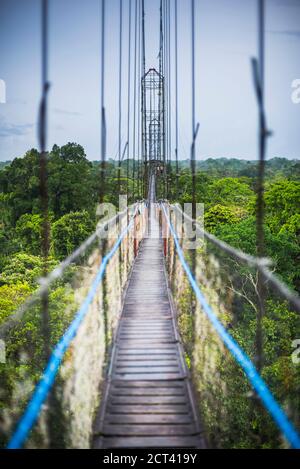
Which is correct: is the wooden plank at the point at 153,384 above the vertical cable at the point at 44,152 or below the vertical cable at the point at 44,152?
below

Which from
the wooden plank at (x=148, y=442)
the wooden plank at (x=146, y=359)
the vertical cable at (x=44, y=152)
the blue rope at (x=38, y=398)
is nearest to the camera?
the blue rope at (x=38, y=398)

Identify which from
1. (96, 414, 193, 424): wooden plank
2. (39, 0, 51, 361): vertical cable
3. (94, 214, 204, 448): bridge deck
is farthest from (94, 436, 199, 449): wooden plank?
(39, 0, 51, 361): vertical cable

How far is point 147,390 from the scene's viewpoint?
2295mm

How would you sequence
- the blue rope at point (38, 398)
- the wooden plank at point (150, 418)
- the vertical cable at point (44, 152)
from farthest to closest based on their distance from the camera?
the wooden plank at point (150, 418), the vertical cable at point (44, 152), the blue rope at point (38, 398)

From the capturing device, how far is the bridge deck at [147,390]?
1888 millimetres

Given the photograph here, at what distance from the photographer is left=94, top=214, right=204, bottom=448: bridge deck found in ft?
6.19

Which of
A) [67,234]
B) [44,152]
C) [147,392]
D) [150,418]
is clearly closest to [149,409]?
[150,418]

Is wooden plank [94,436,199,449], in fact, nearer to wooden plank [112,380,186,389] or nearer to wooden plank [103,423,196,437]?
wooden plank [103,423,196,437]

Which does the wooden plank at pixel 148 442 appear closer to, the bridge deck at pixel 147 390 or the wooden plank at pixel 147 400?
the bridge deck at pixel 147 390

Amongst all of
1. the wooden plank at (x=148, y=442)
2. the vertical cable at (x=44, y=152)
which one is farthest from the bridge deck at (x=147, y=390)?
the vertical cable at (x=44, y=152)

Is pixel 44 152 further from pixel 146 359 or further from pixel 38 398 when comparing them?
pixel 146 359

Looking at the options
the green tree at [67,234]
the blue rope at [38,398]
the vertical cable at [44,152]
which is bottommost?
the green tree at [67,234]
